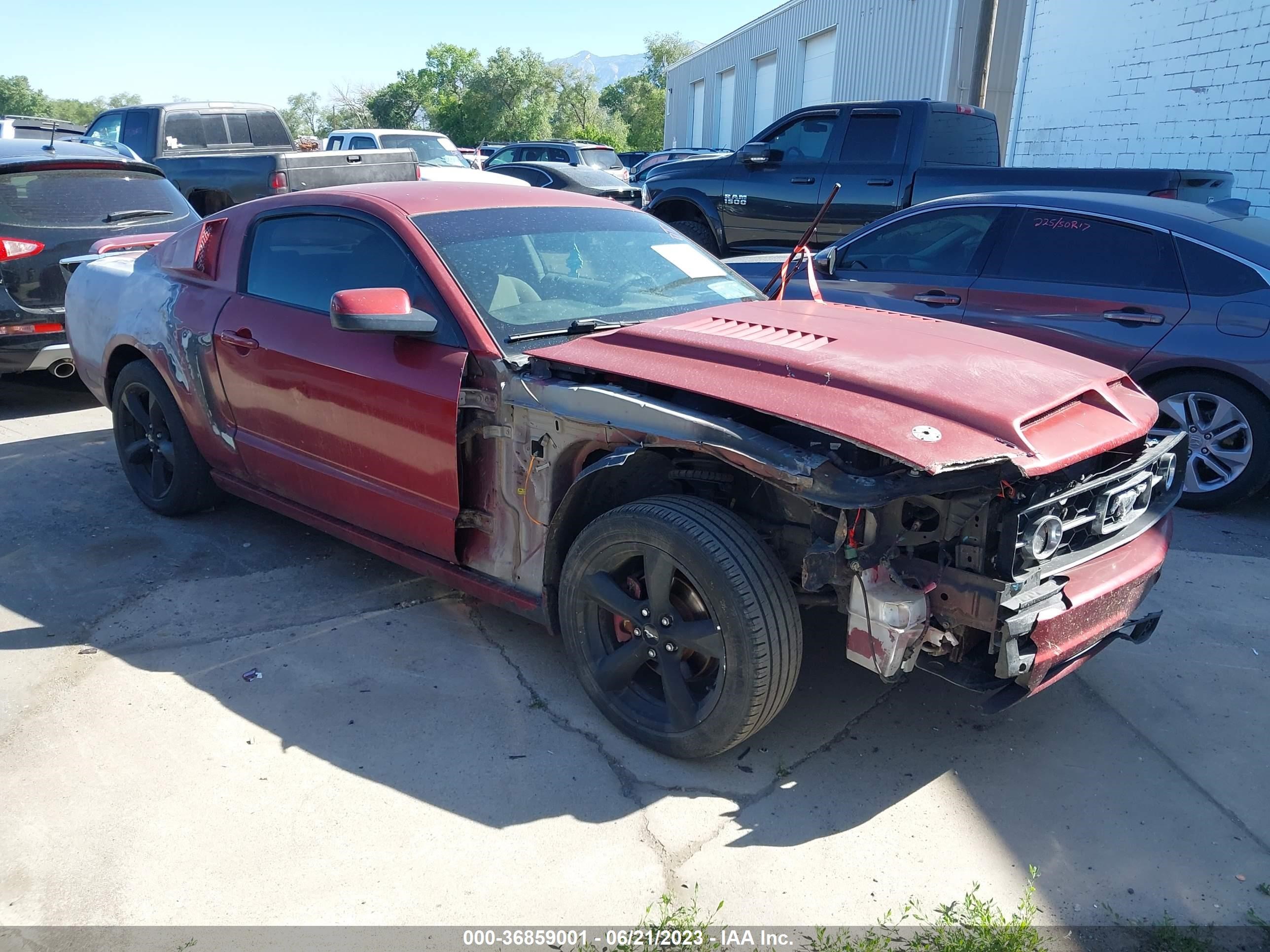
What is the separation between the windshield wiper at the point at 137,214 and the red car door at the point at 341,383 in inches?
151

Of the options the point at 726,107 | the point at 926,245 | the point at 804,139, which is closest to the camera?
the point at 926,245

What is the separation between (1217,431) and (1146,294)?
2.76 feet

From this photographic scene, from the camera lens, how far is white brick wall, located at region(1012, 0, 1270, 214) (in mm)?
9758

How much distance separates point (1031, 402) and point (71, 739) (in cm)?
334

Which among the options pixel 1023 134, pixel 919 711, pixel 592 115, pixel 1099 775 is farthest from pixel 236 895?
pixel 592 115

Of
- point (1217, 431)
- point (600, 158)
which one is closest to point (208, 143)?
point (600, 158)

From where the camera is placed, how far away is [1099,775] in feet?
10.4

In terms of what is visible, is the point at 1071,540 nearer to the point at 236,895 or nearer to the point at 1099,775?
the point at 1099,775

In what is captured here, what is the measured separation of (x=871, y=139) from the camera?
915 cm

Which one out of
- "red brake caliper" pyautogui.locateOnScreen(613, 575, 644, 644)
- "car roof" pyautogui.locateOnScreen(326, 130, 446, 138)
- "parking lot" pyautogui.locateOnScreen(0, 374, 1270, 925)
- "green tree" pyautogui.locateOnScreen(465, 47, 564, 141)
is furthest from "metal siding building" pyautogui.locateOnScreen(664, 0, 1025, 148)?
"green tree" pyautogui.locateOnScreen(465, 47, 564, 141)

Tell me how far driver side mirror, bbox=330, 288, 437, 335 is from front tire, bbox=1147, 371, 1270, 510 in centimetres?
395

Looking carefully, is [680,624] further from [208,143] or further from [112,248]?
[208,143]

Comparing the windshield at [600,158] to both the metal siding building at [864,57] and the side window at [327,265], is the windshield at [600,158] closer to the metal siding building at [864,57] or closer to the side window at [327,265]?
the metal siding building at [864,57]

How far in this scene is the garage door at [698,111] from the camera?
117 ft
